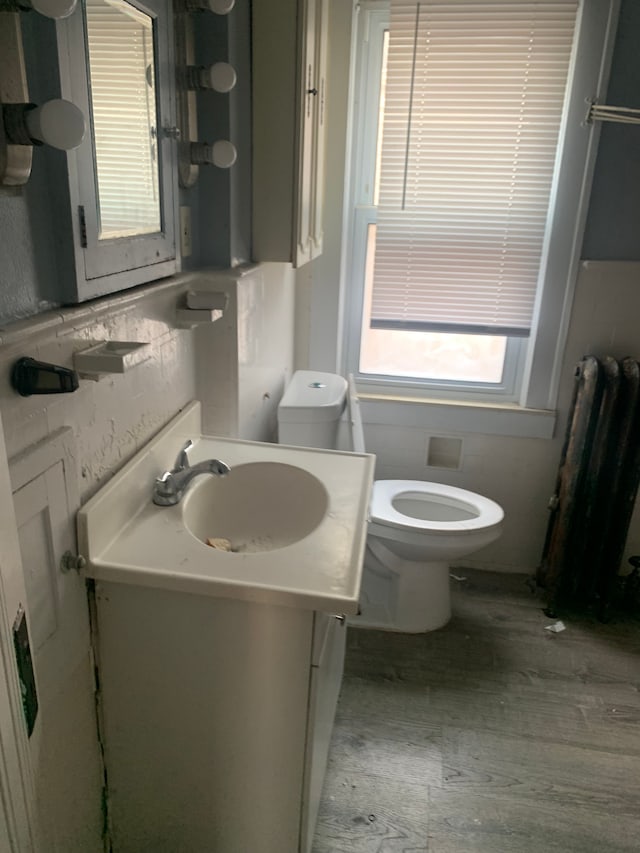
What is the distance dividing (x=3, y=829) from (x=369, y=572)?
5.27 feet

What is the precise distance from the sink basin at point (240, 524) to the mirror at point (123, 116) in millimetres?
458

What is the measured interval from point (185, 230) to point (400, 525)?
1133 mm

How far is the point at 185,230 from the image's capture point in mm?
1380

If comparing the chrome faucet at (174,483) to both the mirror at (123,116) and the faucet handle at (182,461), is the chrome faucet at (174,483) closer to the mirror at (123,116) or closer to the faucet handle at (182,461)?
the faucet handle at (182,461)

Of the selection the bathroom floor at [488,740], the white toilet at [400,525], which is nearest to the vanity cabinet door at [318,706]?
the bathroom floor at [488,740]

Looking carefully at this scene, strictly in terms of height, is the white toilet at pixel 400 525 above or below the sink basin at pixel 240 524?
below

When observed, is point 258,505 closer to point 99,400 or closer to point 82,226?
point 99,400

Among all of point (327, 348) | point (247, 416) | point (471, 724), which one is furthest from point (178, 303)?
point (471, 724)

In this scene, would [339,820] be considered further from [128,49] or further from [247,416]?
[128,49]

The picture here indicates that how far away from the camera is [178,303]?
1.31m

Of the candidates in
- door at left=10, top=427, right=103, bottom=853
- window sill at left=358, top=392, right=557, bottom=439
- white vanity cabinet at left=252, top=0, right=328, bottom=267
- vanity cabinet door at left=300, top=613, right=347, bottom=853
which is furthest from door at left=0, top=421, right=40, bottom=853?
window sill at left=358, top=392, right=557, bottom=439

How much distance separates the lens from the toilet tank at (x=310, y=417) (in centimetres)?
188

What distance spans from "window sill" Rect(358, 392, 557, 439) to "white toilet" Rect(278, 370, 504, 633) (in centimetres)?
26

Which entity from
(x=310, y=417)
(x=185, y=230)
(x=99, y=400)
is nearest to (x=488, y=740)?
(x=310, y=417)
